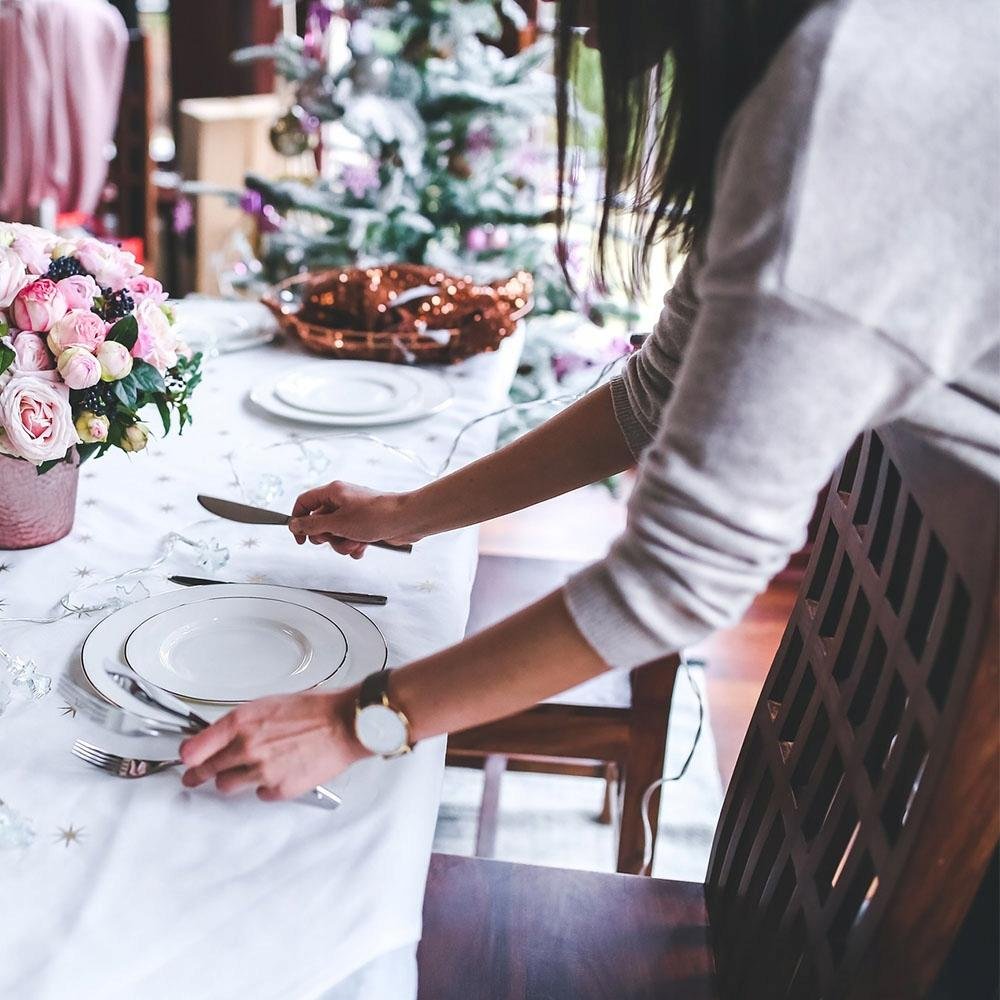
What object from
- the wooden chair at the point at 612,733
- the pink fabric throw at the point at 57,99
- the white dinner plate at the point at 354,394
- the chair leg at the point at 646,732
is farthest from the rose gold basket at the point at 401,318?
the pink fabric throw at the point at 57,99

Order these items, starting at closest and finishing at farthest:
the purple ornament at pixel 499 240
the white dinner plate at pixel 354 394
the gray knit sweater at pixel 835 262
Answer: the gray knit sweater at pixel 835 262 → the white dinner plate at pixel 354 394 → the purple ornament at pixel 499 240

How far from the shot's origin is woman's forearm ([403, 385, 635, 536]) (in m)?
0.95

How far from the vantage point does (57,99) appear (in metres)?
3.33

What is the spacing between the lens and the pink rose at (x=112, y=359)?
2.84 feet

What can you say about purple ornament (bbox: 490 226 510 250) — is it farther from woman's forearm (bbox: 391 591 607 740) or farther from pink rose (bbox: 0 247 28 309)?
woman's forearm (bbox: 391 591 607 740)

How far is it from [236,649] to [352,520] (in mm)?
206

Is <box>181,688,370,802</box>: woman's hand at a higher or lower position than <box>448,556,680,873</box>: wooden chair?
higher

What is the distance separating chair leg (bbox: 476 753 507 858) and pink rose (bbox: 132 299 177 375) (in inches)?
37.4

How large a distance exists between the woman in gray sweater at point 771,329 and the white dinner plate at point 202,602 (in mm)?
99

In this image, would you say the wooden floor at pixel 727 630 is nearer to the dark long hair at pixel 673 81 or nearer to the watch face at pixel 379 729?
the dark long hair at pixel 673 81

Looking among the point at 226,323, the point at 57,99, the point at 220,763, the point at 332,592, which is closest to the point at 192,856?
the point at 220,763

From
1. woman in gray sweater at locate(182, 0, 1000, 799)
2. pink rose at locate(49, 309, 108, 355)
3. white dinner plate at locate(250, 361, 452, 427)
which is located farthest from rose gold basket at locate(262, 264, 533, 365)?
woman in gray sweater at locate(182, 0, 1000, 799)

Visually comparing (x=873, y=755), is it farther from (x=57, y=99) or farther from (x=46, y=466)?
(x=57, y=99)

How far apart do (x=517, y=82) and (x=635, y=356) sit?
6.16 feet
